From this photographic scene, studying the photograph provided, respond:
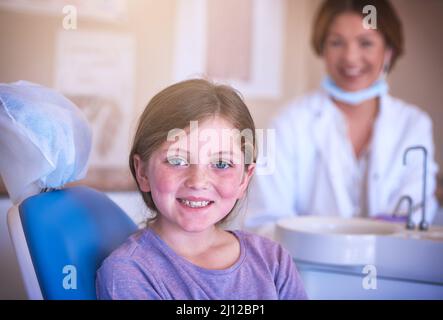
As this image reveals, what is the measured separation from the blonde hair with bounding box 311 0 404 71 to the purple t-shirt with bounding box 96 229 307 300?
2.73 feet

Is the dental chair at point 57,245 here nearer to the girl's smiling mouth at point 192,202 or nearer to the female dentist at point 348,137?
the girl's smiling mouth at point 192,202

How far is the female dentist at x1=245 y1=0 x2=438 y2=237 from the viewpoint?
1.47 metres

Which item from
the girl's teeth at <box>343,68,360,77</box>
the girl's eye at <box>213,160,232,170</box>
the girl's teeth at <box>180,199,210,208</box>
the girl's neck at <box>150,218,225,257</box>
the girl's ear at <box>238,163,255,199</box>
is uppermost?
the girl's teeth at <box>343,68,360,77</box>

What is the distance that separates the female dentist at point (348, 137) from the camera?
147 cm

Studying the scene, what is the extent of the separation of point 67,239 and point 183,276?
0.16 m

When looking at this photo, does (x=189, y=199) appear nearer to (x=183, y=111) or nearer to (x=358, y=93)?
(x=183, y=111)

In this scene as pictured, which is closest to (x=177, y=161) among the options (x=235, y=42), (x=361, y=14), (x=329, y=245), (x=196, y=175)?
(x=196, y=175)

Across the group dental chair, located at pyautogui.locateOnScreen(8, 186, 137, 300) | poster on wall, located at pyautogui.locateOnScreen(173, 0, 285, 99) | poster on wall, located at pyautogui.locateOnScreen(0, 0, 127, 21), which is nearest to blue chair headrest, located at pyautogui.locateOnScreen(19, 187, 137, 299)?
dental chair, located at pyautogui.locateOnScreen(8, 186, 137, 300)

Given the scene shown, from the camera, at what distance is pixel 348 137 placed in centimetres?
157

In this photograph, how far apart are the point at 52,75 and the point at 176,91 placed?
518 millimetres

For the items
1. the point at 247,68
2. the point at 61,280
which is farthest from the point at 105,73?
the point at 61,280

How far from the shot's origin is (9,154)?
78 cm

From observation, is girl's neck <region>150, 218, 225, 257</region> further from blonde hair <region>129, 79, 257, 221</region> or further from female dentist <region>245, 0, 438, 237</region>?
female dentist <region>245, 0, 438, 237</region>

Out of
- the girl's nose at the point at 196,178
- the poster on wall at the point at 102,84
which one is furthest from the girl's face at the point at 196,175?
the poster on wall at the point at 102,84
